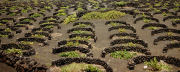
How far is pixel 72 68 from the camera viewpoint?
62.6 ft

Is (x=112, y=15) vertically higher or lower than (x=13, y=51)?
higher

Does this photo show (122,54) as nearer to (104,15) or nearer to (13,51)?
(13,51)

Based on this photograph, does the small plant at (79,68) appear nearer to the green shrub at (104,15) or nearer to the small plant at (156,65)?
the small plant at (156,65)

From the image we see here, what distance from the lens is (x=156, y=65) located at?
1823 cm

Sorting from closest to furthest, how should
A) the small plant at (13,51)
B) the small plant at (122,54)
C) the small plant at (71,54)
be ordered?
1. the small plant at (122,54)
2. the small plant at (71,54)
3. the small plant at (13,51)

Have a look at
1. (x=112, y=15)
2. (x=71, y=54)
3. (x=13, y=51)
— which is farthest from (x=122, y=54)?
(x=112, y=15)

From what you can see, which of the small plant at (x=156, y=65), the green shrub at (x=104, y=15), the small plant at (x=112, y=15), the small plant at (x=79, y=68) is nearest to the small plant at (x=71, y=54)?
the small plant at (x=79, y=68)

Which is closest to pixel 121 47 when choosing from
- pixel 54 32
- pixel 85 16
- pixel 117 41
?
pixel 117 41

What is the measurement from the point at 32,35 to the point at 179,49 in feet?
69.8

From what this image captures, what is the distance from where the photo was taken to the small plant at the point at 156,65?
18.1 metres

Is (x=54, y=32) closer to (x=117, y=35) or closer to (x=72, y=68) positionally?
(x=117, y=35)

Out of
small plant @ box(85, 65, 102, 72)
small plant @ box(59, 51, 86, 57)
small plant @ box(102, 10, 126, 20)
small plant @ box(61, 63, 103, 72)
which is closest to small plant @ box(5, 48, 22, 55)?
small plant @ box(59, 51, 86, 57)

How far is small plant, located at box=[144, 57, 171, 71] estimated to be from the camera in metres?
18.1

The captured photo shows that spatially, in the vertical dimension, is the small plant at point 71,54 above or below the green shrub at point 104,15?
below
